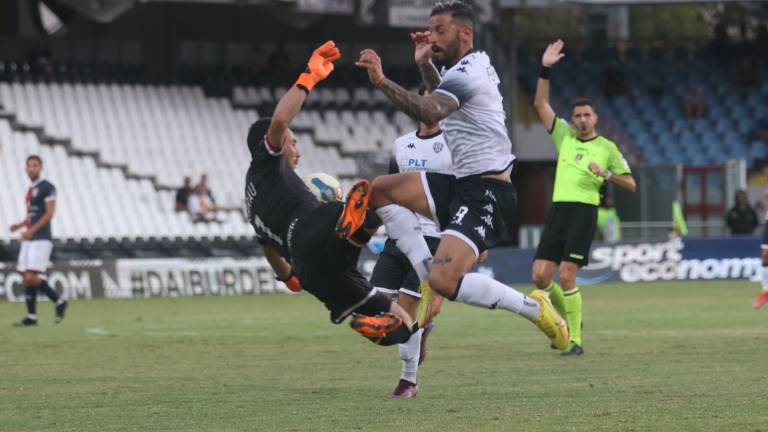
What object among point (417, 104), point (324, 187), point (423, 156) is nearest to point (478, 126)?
point (417, 104)

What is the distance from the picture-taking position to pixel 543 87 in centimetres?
1344

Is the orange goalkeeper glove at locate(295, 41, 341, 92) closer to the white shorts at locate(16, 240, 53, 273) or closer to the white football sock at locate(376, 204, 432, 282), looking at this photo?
the white football sock at locate(376, 204, 432, 282)

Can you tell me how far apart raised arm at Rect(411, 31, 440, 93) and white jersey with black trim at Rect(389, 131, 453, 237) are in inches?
30.6

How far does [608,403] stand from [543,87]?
4.94 metres

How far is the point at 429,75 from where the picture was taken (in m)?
10.3

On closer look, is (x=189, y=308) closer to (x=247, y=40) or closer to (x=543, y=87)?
(x=543, y=87)

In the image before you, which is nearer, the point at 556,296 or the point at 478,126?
the point at 478,126

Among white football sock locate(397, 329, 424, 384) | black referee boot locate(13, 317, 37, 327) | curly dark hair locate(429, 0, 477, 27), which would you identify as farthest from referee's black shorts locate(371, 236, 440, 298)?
black referee boot locate(13, 317, 37, 327)

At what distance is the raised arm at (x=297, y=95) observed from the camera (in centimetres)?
919

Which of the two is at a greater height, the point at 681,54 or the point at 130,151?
the point at 681,54

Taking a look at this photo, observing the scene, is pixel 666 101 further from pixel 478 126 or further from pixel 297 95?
pixel 297 95

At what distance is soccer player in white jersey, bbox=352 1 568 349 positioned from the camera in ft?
30.6

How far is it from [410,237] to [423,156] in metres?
1.69

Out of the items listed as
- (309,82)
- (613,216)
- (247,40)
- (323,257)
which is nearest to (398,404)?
(323,257)
